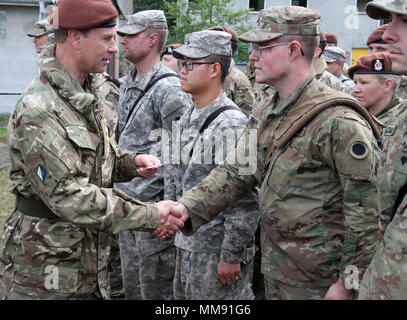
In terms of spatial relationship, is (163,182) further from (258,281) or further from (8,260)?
(8,260)

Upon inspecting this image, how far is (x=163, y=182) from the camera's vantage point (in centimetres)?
488

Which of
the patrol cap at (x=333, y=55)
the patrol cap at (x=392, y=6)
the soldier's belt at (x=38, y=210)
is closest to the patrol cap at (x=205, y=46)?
the soldier's belt at (x=38, y=210)

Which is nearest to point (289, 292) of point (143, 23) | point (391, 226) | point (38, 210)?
point (391, 226)

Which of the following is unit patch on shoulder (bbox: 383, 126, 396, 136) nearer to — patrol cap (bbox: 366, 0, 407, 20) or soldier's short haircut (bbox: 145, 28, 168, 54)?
patrol cap (bbox: 366, 0, 407, 20)

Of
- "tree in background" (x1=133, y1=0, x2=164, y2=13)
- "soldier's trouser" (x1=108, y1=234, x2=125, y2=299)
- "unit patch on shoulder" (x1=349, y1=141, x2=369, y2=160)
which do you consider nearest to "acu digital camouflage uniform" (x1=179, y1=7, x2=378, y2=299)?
"unit patch on shoulder" (x1=349, y1=141, x2=369, y2=160)

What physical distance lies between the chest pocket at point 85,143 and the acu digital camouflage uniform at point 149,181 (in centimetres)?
150

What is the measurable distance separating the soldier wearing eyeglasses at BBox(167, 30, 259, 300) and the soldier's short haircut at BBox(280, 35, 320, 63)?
795 millimetres

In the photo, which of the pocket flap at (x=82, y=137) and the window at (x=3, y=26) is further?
the window at (x=3, y=26)

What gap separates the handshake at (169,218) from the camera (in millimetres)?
3256

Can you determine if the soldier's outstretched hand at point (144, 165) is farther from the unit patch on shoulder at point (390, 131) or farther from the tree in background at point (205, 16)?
the tree in background at point (205, 16)

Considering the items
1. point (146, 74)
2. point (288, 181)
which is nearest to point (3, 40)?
point (146, 74)

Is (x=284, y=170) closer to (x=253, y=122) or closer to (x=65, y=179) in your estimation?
(x=253, y=122)

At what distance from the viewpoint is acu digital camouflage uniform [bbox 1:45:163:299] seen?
2.79 metres

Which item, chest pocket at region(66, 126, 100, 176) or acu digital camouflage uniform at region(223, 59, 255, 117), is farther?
acu digital camouflage uniform at region(223, 59, 255, 117)
